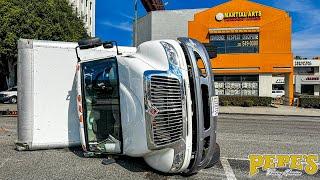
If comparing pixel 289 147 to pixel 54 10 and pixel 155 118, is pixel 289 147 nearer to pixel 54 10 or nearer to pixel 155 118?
pixel 155 118

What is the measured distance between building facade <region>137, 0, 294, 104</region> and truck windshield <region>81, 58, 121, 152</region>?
28.8 m

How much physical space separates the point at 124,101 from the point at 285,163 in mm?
3079

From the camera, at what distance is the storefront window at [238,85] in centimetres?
3372

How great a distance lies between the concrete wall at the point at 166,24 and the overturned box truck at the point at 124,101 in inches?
1666

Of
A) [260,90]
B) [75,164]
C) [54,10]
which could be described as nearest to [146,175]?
[75,164]

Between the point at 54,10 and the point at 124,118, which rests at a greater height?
the point at 54,10

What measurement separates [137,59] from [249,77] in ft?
98.7

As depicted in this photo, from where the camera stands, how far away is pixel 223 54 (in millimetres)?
34719

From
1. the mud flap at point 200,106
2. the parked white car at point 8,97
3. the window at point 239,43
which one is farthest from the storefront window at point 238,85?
the mud flap at point 200,106

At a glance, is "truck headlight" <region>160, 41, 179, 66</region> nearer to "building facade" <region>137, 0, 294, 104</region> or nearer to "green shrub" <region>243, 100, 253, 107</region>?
"green shrub" <region>243, 100, 253, 107</region>

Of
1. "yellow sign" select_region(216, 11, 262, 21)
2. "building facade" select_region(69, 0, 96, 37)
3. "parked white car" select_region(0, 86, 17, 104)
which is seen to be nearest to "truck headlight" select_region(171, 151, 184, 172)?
"parked white car" select_region(0, 86, 17, 104)

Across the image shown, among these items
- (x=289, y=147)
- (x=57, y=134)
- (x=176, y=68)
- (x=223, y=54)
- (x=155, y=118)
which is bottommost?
(x=289, y=147)

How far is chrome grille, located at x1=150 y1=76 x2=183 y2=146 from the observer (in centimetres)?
504

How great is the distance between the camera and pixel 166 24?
5000 centimetres
